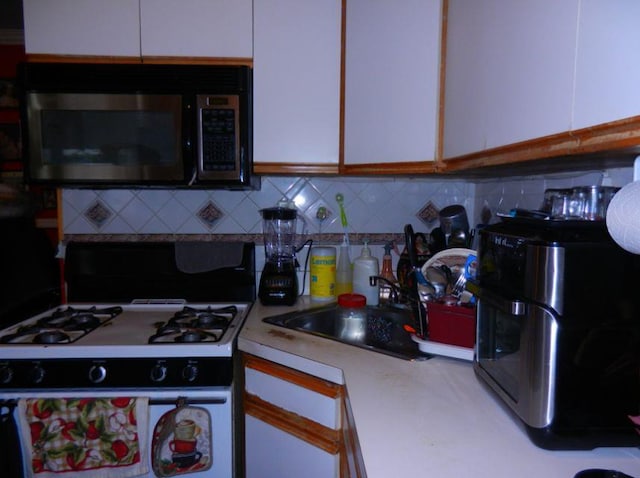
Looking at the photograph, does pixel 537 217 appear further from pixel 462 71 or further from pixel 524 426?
pixel 462 71

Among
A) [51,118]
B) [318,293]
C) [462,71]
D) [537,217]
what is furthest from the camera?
[318,293]

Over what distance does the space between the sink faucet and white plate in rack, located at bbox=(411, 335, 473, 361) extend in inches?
17.9

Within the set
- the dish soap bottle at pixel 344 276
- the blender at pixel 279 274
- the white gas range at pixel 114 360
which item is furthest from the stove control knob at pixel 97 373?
the dish soap bottle at pixel 344 276

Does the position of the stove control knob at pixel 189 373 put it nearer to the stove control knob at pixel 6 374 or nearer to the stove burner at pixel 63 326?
the stove burner at pixel 63 326

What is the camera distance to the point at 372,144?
1489 millimetres

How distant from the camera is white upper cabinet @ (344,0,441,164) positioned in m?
1.33

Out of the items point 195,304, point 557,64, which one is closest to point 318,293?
point 195,304

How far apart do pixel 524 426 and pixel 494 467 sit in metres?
0.13

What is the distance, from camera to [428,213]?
190 cm

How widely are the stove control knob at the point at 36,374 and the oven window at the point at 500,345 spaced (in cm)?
121

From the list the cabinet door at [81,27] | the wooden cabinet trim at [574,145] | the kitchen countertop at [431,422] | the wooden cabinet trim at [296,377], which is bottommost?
the wooden cabinet trim at [296,377]

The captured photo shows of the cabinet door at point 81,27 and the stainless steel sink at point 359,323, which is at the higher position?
the cabinet door at point 81,27

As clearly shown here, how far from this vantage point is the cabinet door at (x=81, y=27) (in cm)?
150

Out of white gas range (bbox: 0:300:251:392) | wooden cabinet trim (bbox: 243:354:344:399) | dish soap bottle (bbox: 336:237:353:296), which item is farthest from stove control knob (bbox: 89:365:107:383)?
dish soap bottle (bbox: 336:237:353:296)
